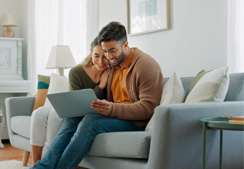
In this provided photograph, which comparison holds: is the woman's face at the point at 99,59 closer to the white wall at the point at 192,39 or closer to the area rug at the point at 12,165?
the white wall at the point at 192,39

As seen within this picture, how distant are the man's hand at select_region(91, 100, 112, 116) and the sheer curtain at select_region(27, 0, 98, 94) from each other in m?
2.23

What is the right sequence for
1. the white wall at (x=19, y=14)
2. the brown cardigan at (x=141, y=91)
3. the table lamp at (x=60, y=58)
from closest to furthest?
the brown cardigan at (x=141, y=91) → the table lamp at (x=60, y=58) → the white wall at (x=19, y=14)

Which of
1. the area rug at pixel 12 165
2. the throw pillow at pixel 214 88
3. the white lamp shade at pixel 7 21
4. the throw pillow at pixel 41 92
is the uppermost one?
the white lamp shade at pixel 7 21

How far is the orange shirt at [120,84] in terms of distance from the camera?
8.53 feet

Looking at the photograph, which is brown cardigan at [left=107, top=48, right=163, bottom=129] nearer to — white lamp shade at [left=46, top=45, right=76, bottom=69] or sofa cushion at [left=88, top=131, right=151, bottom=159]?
sofa cushion at [left=88, top=131, right=151, bottom=159]

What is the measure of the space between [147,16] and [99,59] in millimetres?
1082

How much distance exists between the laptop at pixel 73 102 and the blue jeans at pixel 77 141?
0.08m

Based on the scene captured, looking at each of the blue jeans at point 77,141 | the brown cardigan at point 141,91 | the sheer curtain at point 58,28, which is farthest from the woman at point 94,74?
the sheer curtain at point 58,28

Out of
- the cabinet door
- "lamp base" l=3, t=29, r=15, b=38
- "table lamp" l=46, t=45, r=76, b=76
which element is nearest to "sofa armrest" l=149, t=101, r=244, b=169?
"table lamp" l=46, t=45, r=76, b=76

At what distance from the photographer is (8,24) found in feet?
17.2

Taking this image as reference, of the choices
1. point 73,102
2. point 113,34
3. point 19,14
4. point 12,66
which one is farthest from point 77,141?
point 19,14

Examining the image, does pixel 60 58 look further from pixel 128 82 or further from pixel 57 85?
pixel 128 82

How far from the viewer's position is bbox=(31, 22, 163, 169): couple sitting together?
2311mm

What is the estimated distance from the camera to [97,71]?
9.14 ft
